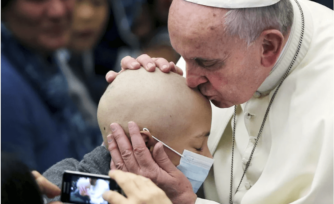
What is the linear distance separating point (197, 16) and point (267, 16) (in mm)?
356

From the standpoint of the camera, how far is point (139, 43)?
3.85 metres

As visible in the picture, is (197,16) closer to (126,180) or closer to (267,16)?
(267,16)

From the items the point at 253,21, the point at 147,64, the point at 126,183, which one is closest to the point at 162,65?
the point at 147,64

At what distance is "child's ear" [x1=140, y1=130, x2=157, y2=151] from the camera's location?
2.36 m

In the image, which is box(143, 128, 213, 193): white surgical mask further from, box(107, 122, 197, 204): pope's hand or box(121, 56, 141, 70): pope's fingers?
box(121, 56, 141, 70): pope's fingers

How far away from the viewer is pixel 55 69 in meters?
2.91

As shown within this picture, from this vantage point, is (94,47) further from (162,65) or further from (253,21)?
(253,21)

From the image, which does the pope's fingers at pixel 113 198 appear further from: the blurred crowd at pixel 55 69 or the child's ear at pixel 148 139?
the blurred crowd at pixel 55 69

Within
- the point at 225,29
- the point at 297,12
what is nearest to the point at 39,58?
the point at 225,29

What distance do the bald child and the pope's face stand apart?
10 cm

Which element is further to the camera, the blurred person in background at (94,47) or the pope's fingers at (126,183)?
the blurred person in background at (94,47)

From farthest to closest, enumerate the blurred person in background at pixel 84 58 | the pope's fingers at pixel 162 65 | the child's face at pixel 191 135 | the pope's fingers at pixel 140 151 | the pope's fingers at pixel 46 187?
the blurred person in background at pixel 84 58, the pope's fingers at pixel 162 65, the child's face at pixel 191 135, the pope's fingers at pixel 140 151, the pope's fingers at pixel 46 187

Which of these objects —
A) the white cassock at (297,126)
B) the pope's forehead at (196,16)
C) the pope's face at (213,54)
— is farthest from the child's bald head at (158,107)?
the white cassock at (297,126)

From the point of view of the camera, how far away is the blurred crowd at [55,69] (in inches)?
105
